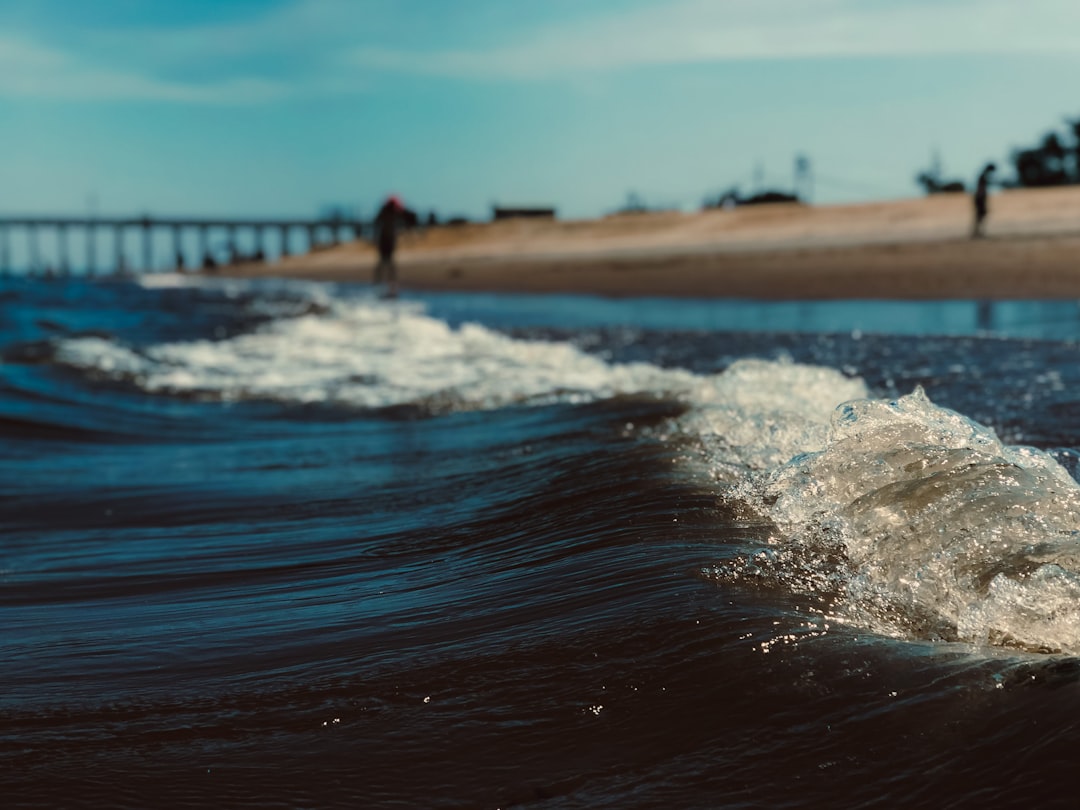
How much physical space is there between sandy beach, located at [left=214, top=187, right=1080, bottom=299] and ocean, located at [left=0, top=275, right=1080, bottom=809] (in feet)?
36.0

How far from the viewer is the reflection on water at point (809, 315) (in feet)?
35.0

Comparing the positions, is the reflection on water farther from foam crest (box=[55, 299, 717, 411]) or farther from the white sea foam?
the white sea foam

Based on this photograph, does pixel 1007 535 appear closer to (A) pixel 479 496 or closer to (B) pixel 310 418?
(A) pixel 479 496

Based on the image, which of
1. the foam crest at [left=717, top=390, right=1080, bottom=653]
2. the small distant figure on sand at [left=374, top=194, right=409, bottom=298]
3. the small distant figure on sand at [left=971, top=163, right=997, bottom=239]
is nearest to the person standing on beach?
the small distant figure on sand at [left=374, top=194, right=409, bottom=298]

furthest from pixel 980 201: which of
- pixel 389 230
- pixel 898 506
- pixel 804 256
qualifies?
pixel 898 506

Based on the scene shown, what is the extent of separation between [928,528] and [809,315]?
11337mm

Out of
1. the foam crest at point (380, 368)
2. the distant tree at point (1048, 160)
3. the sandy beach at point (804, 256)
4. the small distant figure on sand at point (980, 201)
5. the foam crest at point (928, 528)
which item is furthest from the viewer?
the distant tree at point (1048, 160)

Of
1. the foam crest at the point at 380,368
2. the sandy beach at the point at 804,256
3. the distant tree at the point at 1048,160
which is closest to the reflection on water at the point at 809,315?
the sandy beach at the point at 804,256

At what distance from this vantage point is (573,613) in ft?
8.10

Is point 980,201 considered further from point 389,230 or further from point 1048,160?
point 1048,160

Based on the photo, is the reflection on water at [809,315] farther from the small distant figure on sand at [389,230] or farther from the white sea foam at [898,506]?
the white sea foam at [898,506]

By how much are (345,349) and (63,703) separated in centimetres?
943

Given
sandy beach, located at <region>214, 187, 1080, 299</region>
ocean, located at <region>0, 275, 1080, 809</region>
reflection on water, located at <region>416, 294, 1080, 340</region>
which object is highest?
sandy beach, located at <region>214, 187, 1080, 299</region>

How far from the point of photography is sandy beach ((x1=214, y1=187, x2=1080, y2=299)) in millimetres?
16266
